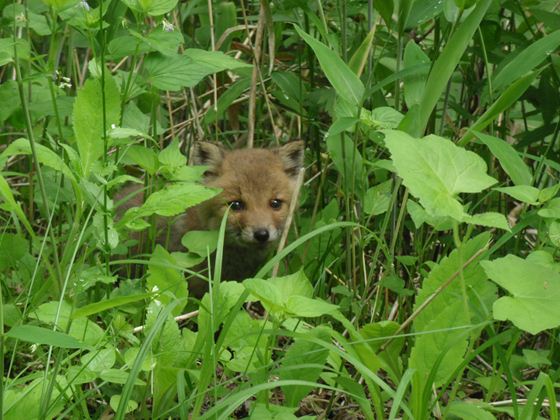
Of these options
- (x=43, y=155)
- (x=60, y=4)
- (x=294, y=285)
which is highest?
(x=60, y=4)

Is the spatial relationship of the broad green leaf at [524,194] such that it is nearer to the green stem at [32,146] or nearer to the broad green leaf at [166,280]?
the broad green leaf at [166,280]

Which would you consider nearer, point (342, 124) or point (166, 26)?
point (342, 124)

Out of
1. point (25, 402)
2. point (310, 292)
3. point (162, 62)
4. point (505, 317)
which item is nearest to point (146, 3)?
point (162, 62)

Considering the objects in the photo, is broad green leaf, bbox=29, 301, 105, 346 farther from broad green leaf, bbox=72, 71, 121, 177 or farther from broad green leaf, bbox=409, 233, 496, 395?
broad green leaf, bbox=409, 233, 496, 395

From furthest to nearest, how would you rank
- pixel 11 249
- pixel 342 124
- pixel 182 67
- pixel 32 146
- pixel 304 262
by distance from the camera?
pixel 304 262 → pixel 11 249 → pixel 182 67 → pixel 342 124 → pixel 32 146

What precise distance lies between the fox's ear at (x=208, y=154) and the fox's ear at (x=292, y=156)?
0.94 ft

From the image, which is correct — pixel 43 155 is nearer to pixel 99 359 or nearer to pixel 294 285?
pixel 99 359

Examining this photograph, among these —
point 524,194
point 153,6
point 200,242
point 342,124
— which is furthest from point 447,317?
point 153,6

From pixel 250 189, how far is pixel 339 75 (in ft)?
5.69

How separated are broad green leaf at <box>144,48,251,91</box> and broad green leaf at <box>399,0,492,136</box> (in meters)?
0.62

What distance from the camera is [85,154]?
270cm

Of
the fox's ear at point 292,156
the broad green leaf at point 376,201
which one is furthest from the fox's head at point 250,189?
the broad green leaf at point 376,201

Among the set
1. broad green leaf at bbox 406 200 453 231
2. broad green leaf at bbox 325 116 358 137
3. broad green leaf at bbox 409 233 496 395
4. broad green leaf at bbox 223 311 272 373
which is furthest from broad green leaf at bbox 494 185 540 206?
broad green leaf at bbox 223 311 272 373

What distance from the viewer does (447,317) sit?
2.59 metres
